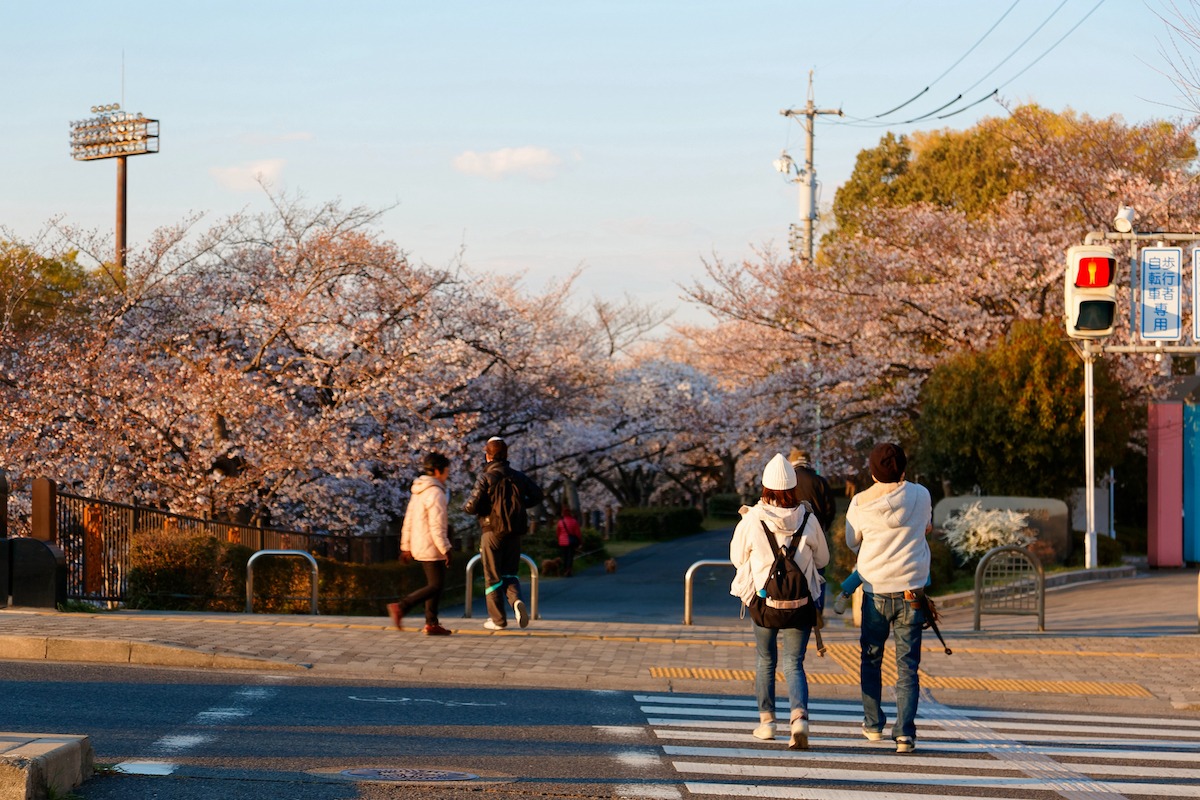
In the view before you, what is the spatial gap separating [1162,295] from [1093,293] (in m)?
3.54

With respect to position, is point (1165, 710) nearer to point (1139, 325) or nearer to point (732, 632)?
point (732, 632)

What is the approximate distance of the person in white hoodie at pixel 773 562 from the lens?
8188 millimetres

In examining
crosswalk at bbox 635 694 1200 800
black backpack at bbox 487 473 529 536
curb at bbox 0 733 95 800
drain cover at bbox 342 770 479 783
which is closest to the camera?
curb at bbox 0 733 95 800

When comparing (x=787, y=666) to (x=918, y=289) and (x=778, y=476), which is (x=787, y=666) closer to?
(x=778, y=476)

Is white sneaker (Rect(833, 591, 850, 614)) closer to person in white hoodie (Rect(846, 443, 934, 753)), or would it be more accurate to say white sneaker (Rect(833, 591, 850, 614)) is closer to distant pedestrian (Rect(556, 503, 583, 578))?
person in white hoodie (Rect(846, 443, 934, 753))

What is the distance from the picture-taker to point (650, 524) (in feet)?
149

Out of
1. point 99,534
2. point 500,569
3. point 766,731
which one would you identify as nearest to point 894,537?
point 766,731

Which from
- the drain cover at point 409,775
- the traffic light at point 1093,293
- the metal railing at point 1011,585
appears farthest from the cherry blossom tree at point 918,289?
the drain cover at point 409,775

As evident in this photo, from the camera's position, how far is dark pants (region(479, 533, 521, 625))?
12.9m

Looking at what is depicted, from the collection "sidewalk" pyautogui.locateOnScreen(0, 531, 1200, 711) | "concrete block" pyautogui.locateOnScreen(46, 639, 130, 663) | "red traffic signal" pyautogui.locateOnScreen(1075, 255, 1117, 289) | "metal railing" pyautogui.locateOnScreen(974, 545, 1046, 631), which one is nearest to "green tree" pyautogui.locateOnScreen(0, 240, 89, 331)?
"sidewalk" pyautogui.locateOnScreen(0, 531, 1200, 711)

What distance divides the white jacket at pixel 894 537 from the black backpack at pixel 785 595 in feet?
1.21

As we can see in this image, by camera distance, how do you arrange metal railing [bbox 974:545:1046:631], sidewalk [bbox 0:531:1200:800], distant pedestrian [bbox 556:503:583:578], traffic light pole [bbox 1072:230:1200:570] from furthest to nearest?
1. distant pedestrian [bbox 556:503:583:578]
2. traffic light pole [bbox 1072:230:1200:570]
3. metal railing [bbox 974:545:1046:631]
4. sidewalk [bbox 0:531:1200:800]

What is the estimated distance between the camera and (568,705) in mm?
9703

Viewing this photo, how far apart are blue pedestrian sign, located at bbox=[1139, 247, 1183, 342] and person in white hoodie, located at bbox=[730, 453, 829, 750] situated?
44.0 ft
